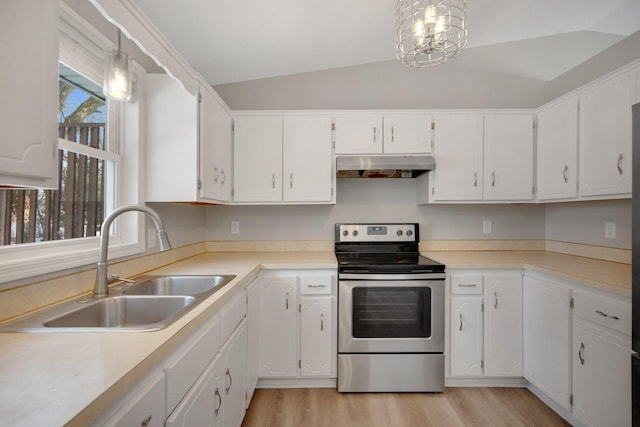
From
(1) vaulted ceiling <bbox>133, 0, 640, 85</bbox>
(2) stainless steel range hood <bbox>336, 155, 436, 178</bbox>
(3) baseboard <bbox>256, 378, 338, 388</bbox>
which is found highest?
(1) vaulted ceiling <bbox>133, 0, 640, 85</bbox>

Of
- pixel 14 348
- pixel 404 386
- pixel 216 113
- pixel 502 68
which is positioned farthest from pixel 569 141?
pixel 14 348

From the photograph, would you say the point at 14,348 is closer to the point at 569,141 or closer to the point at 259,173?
the point at 259,173

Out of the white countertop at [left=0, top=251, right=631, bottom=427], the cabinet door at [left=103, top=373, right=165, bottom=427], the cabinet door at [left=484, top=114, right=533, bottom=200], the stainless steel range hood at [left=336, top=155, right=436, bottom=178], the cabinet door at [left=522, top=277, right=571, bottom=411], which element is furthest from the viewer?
the cabinet door at [left=484, top=114, right=533, bottom=200]

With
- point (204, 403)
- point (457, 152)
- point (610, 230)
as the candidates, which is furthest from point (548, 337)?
point (204, 403)

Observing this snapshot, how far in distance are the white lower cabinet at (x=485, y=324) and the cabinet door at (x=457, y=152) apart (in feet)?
2.49

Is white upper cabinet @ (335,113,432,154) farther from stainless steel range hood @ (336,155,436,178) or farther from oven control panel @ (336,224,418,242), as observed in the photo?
oven control panel @ (336,224,418,242)

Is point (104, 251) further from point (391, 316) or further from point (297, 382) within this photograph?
point (391, 316)

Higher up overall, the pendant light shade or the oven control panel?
the pendant light shade

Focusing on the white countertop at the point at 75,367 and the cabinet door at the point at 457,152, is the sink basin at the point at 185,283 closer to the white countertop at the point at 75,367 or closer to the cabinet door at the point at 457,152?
the white countertop at the point at 75,367

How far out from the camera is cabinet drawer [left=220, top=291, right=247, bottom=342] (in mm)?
1371

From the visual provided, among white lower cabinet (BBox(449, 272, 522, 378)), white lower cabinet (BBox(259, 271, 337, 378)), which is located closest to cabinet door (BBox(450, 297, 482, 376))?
white lower cabinet (BBox(449, 272, 522, 378))

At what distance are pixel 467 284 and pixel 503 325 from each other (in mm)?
383

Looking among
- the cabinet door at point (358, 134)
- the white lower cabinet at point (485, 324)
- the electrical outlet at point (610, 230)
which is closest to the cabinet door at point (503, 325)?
the white lower cabinet at point (485, 324)

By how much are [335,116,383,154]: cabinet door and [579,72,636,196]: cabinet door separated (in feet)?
4.41
